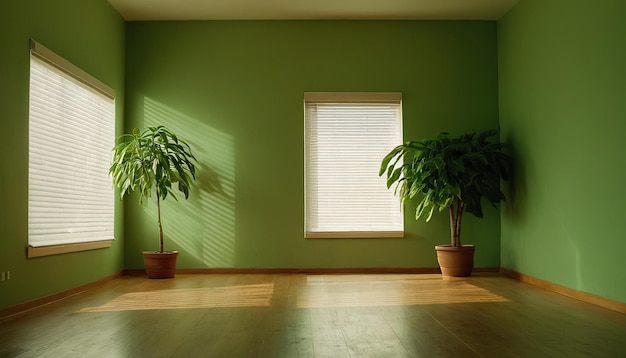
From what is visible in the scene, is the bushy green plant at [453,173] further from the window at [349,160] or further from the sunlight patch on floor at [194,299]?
the sunlight patch on floor at [194,299]

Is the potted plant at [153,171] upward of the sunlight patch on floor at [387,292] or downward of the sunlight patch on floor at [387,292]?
upward

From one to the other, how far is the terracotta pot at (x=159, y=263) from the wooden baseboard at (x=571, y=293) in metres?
3.51

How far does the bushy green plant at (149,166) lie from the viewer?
6.57 metres

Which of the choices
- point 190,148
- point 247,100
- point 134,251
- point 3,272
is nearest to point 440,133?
point 247,100

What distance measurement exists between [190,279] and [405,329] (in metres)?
3.31

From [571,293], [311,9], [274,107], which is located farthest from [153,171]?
[571,293]

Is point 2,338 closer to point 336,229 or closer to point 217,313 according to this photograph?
point 217,313

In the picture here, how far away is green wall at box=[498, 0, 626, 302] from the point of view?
15.8 ft

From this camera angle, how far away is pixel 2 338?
12.2 feet

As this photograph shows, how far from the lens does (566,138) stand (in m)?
5.64

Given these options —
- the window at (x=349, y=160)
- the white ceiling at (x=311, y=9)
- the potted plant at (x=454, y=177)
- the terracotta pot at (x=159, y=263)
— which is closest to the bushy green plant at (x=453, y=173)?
the potted plant at (x=454, y=177)

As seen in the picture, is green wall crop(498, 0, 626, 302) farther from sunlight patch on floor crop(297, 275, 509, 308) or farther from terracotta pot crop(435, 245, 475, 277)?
sunlight patch on floor crop(297, 275, 509, 308)

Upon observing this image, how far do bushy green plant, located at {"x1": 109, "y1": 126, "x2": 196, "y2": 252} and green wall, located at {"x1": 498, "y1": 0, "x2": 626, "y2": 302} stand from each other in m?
3.42

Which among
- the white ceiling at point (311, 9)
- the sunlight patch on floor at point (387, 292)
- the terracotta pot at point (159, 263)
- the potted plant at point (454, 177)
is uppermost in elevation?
the white ceiling at point (311, 9)
